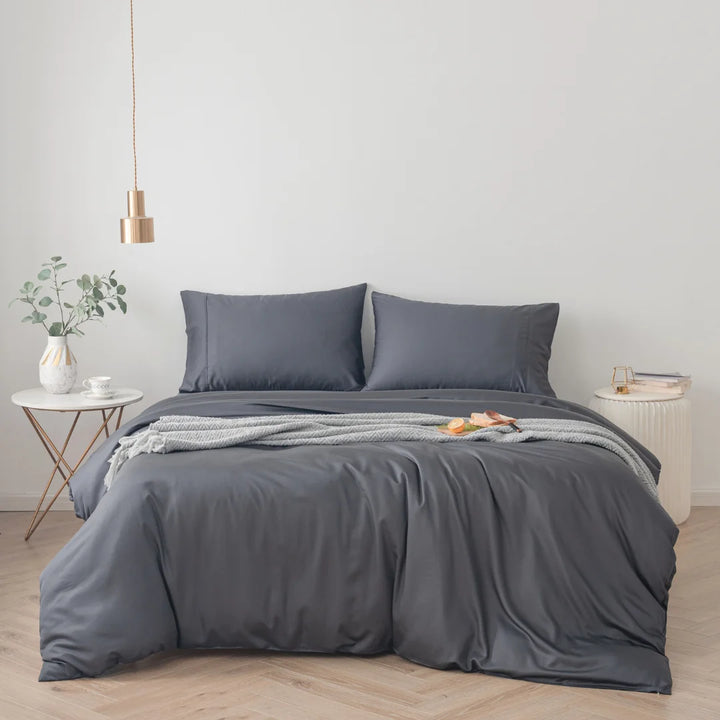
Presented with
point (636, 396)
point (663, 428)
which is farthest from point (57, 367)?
point (663, 428)

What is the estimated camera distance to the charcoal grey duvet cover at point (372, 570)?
9.82ft

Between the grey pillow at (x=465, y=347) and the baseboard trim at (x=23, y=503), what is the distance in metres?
1.65

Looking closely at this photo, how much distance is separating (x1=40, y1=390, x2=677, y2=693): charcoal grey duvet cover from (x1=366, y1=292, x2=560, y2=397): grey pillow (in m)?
1.42

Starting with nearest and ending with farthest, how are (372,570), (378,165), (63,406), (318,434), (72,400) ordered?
1. (372,570)
2. (318,434)
3. (63,406)
4. (72,400)
5. (378,165)

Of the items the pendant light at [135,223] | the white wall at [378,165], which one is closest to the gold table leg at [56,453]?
the white wall at [378,165]

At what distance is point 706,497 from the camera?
507 centimetres

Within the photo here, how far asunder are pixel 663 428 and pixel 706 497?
693 millimetres

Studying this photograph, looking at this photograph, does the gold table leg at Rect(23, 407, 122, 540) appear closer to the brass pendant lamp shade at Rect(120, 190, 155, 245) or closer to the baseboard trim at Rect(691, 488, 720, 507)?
the brass pendant lamp shade at Rect(120, 190, 155, 245)

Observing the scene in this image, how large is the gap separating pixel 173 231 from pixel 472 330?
1.56 meters

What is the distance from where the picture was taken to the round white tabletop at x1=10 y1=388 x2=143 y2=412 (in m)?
4.41

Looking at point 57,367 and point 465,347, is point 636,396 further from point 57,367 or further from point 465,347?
point 57,367

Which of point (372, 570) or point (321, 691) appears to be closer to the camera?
point (321, 691)

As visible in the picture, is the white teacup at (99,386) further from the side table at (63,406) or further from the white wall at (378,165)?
the white wall at (378,165)

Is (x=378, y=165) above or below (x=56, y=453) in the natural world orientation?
above
